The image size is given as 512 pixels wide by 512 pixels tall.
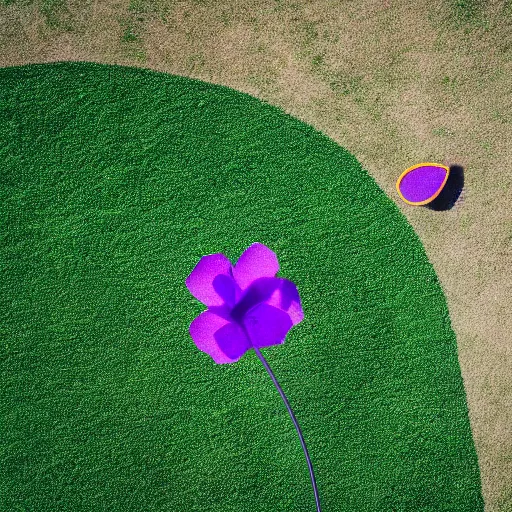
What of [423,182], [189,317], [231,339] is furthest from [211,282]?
[423,182]

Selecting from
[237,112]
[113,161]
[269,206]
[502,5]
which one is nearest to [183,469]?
[269,206]

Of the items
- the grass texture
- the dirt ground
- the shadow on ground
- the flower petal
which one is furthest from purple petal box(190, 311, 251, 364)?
the shadow on ground

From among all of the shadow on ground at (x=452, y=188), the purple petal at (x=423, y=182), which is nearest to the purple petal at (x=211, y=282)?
the purple petal at (x=423, y=182)

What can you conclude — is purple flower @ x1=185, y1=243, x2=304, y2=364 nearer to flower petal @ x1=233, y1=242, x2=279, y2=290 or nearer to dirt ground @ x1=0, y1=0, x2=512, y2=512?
flower petal @ x1=233, y1=242, x2=279, y2=290

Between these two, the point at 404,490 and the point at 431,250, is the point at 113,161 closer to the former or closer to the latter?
the point at 431,250

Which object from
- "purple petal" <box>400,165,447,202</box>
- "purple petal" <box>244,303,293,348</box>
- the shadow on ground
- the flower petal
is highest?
"purple petal" <box>400,165,447,202</box>

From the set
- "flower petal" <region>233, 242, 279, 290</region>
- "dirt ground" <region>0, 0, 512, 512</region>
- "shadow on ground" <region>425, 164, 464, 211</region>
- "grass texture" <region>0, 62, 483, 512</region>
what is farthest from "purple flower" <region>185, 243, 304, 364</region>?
"shadow on ground" <region>425, 164, 464, 211</region>

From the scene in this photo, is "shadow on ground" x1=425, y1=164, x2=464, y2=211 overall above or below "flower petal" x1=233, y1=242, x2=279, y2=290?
above

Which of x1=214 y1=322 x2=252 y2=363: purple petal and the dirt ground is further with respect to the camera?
the dirt ground
